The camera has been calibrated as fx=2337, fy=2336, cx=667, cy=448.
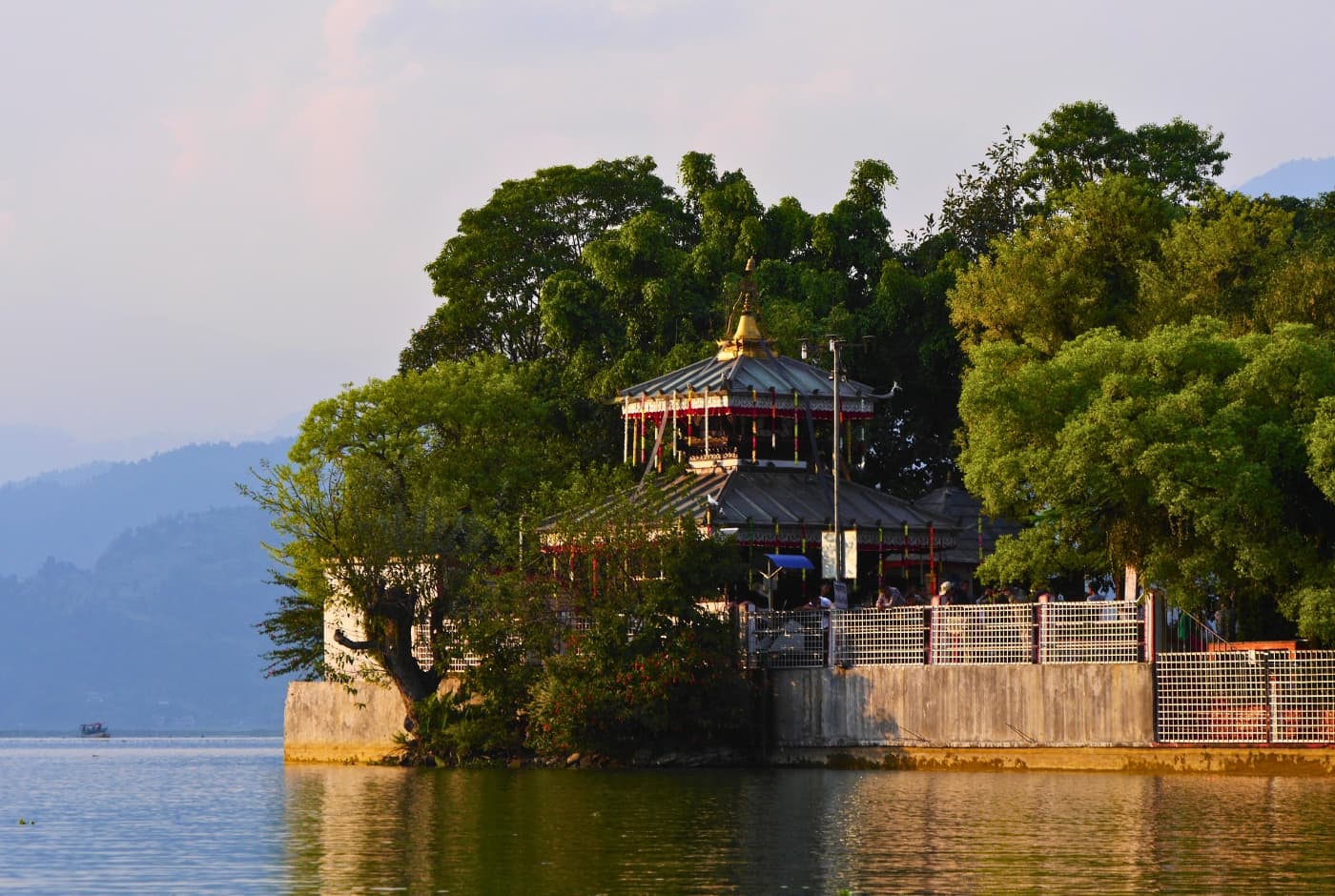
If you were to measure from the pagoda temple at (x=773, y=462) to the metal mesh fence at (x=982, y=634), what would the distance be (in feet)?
19.6

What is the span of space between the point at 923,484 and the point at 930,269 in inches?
259

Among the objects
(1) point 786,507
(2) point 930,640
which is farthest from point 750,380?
(2) point 930,640

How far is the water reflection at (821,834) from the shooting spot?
2373cm

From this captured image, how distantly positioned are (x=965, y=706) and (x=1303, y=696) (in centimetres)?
649

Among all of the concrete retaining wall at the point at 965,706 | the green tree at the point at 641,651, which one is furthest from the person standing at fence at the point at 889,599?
the green tree at the point at 641,651

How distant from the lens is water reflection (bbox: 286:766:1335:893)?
934 inches

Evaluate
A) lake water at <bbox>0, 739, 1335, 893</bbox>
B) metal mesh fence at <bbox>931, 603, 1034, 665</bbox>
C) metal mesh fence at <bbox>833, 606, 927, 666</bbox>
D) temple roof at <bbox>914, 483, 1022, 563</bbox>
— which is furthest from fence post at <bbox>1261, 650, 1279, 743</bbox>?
temple roof at <bbox>914, 483, 1022, 563</bbox>

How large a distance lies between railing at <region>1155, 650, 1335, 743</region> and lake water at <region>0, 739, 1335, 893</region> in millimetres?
1582

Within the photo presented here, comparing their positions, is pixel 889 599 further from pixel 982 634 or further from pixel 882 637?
pixel 982 634

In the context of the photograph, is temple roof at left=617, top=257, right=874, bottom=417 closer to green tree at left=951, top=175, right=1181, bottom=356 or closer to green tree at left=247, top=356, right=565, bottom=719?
green tree at left=951, top=175, right=1181, bottom=356

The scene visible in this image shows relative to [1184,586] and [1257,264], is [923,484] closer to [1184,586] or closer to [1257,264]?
[1257,264]

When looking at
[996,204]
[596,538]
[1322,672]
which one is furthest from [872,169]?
[1322,672]

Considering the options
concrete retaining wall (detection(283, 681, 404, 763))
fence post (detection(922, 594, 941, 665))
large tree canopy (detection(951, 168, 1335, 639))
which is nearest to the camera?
large tree canopy (detection(951, 168, 1335, 639))

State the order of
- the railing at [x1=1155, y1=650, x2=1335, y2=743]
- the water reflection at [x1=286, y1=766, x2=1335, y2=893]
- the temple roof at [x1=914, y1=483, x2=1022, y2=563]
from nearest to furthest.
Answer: the water reflection at [x1=286, y1=766, x2=1335, y2=893]
the railing at [x1=1155, y1=650, x2=1335, y2=743]
the temple roof at [x1=914, y1=483, x2=1022, y2=563]
